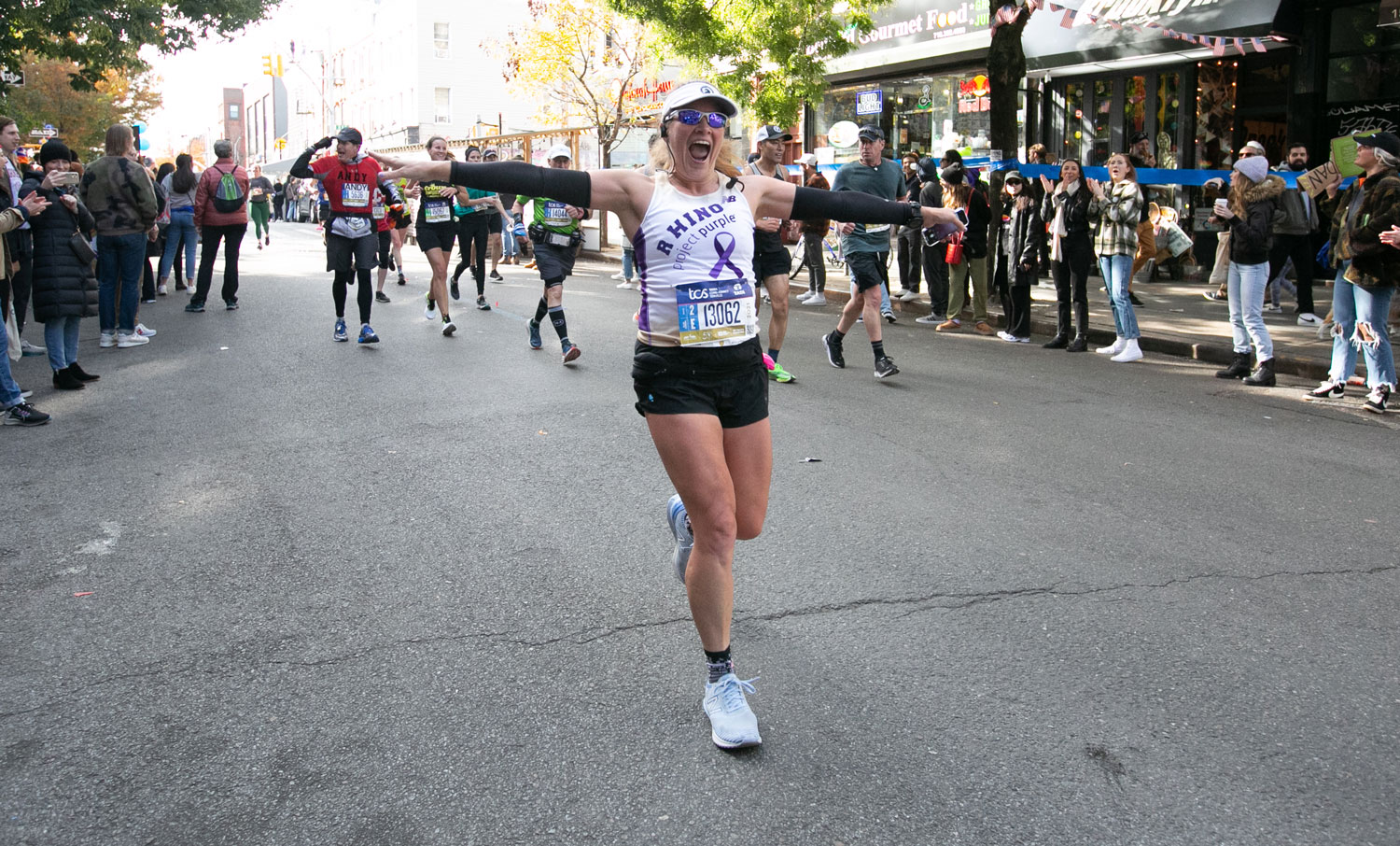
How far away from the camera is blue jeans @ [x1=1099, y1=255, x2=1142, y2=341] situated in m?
11.0

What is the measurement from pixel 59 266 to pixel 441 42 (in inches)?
2122

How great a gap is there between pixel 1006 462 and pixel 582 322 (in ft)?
23.5

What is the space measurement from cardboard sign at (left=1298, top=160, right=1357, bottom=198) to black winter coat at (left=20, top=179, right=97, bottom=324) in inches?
435

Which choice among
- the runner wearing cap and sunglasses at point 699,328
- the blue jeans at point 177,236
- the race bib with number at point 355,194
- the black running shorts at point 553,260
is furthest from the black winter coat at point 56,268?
the blue jeans at point 177,236

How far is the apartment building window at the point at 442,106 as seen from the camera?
5922 centimetres

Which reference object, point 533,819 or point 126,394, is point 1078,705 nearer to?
point 533,819

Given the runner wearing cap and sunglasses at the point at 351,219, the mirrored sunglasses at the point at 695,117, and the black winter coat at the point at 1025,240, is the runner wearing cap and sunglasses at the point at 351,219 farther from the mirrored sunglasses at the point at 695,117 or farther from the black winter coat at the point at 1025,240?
the mirrored sunglasses at the point at 695,117

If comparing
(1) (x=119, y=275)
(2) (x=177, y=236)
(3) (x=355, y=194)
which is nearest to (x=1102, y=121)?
(3) (x=355, y=194)

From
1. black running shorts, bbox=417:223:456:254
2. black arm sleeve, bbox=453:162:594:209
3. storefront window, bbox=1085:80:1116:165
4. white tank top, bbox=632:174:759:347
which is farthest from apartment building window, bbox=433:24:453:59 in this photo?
white tank top, bbox=632:174:759:347

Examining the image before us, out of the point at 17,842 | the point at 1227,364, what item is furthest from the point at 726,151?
the point at 1227,364

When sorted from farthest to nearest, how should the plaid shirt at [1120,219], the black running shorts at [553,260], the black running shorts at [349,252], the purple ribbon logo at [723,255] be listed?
the black running shorts at [349,252], the plaid shirt at [1120,219], the black running shorts at [553,260], the purple ribbon logo at [723,255]

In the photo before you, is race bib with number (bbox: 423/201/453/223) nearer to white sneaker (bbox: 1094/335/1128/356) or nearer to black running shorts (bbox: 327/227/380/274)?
black running shorts (bbox: 327/227/380/274)

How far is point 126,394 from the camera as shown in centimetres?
905

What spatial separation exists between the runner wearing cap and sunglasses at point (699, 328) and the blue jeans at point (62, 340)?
667 centimetres
